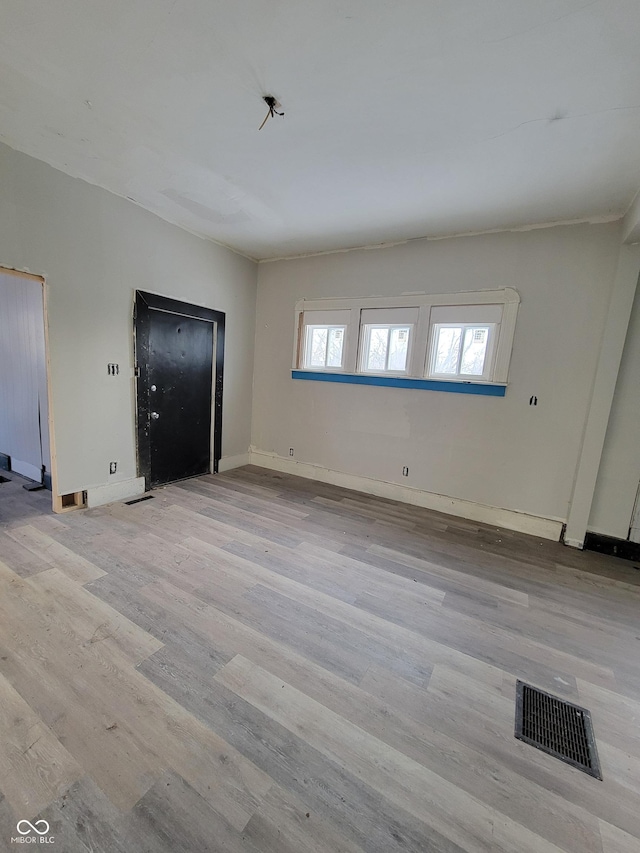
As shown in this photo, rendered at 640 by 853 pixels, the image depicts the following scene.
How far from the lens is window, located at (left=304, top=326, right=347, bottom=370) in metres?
4.03

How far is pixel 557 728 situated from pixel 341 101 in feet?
10.1

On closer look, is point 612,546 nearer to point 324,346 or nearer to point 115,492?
point 324,346

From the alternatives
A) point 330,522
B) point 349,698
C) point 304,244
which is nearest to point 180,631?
point 349,698

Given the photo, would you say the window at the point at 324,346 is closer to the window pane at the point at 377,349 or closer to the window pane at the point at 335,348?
the window pane at the point at 335,348

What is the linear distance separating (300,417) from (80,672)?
3.24 m

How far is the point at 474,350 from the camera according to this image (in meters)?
3.29

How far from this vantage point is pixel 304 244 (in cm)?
377

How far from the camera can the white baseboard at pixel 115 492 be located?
10.1ft

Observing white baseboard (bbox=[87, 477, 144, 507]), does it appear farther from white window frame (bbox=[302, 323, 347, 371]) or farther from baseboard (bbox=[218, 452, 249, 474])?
white window frame (bbox=[302, 323, 347, 371])

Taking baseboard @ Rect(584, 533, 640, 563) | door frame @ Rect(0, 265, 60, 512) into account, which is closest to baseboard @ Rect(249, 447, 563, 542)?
baseboard @ Rect(584, 533, 640, 563)

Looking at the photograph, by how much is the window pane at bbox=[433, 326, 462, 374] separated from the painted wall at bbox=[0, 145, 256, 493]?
8.92ft

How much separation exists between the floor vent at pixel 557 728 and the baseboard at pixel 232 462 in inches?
145

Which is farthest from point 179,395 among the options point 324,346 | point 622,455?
point 622,455

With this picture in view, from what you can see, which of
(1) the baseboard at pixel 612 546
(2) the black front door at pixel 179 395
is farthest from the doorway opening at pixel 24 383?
(1) the baseboard at pixel 612 546
